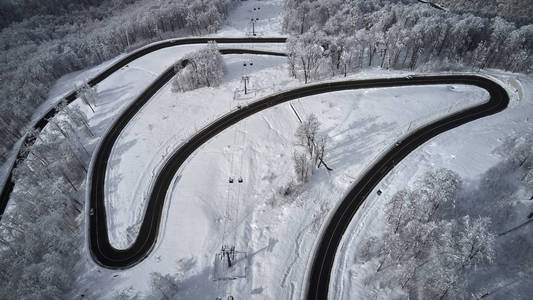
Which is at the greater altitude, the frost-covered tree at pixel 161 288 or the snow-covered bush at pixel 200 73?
the snow-covered bush at pixel 200 73

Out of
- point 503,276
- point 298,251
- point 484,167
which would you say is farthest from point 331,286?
point 484,167

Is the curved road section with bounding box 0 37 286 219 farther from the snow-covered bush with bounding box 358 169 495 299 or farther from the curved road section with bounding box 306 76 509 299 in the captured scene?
the snow-covered bush with bounding box 358 169 495 299

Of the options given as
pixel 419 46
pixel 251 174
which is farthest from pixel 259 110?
pixel 419 46

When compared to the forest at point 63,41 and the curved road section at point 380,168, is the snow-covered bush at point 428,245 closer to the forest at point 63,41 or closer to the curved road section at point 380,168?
the curved road section at point 380,168

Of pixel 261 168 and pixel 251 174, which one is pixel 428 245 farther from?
pixel 251 174

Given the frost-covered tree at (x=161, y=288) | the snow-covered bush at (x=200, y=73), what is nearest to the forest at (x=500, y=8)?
the snow-covered bush at (x=200, y=73)

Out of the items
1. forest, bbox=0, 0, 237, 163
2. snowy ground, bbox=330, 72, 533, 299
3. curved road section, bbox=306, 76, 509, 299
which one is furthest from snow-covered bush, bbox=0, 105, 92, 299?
snowy ground, bbox=330, 72, 533, 299

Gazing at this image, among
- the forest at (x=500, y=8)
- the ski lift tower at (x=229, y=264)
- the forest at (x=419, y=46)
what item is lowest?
the ski lift tower at (x=229, y=264)
